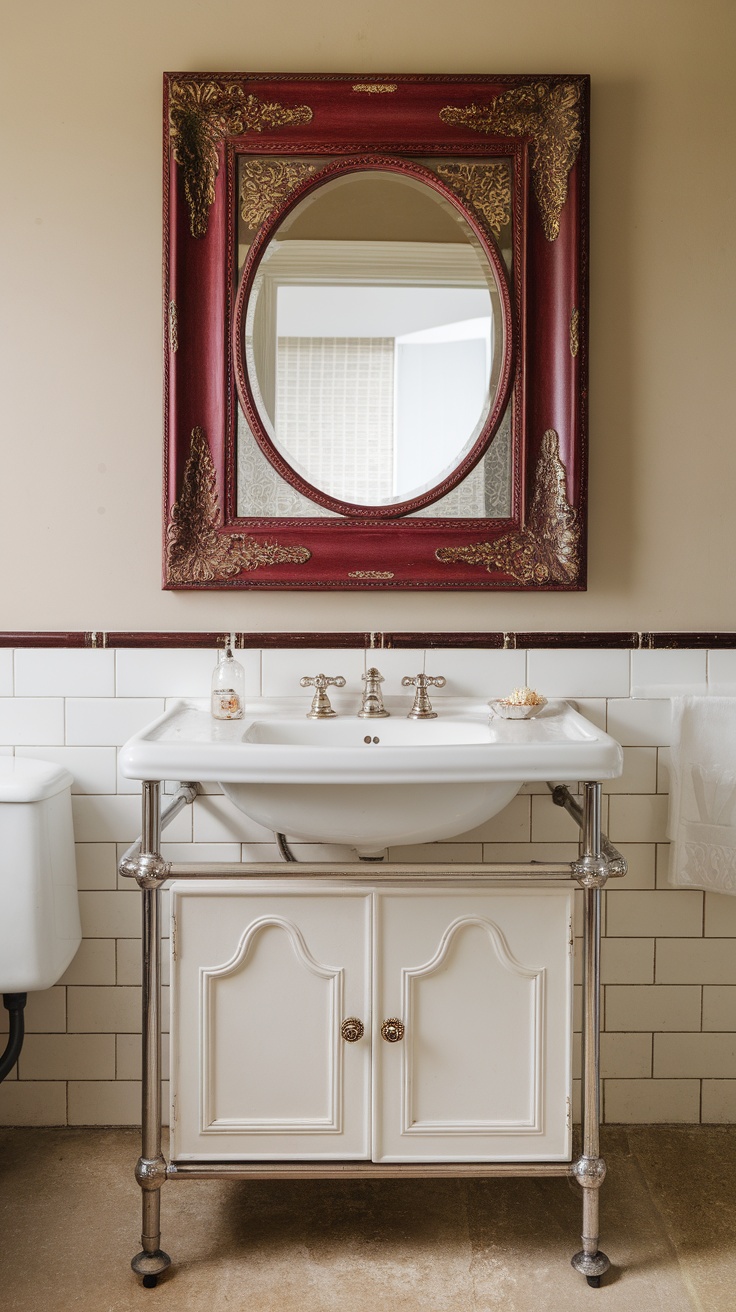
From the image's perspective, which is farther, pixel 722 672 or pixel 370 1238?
pixel 722 672

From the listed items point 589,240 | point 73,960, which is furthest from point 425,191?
point 73,960

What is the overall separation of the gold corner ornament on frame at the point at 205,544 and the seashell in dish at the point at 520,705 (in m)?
0.48

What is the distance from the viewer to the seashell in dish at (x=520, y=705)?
Result: 1716mm

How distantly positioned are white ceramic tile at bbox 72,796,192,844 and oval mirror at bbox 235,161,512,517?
27.9 inches

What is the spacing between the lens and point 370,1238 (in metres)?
1.62

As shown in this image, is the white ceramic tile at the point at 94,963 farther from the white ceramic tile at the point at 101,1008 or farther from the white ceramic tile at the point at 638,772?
the white ceramic tile at the point at 638,772

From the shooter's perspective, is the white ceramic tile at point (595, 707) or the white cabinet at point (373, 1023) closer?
the white cabinet at point (373, 1023)

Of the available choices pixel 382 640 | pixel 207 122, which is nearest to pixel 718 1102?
pixel 382 640

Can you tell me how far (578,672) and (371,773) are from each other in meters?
0.69

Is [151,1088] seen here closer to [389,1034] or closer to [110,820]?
[389,1034]

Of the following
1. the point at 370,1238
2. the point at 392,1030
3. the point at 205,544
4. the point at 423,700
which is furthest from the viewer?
the point at 205,544

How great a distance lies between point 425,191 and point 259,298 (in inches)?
14.7

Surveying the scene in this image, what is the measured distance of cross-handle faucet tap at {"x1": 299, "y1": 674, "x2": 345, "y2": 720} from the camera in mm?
1769

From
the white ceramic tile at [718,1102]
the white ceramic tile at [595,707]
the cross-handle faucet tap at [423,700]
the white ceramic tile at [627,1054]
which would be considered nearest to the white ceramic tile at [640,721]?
the white ceramic tile at [595,707]
